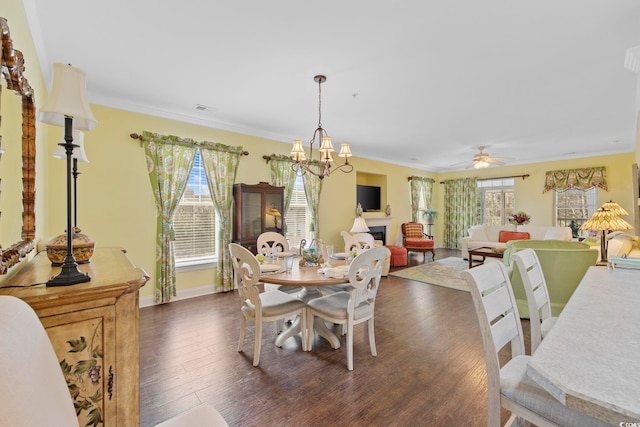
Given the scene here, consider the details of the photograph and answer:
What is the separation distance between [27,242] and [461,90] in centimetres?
407

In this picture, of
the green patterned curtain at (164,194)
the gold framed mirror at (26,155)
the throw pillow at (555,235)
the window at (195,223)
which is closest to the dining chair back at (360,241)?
the window at (195,223)

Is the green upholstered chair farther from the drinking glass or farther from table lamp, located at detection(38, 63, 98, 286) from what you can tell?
table lamp, located at detection(38, 63, 98, 286)

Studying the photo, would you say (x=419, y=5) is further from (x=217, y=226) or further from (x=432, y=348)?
(x=217, y=226)

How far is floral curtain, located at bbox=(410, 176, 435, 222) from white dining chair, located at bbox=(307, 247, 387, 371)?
20.4 feet

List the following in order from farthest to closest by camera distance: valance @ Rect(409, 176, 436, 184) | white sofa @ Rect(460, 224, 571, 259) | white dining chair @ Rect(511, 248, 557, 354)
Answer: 1. valance @ Rect(409, 176, 436, 184)
2. white sofa @ Rect(460, 224, 571, 259)
3. white dining chair @ Rect(511, 248, 557, 354)

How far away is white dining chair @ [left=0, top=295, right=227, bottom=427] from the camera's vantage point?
0.55 m

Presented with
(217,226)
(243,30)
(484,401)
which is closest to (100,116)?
(217,226)

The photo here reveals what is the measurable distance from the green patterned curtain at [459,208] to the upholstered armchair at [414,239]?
1653 mm

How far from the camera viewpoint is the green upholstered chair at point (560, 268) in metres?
3.05

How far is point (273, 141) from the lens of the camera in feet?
16.8

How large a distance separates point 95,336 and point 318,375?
1662mm

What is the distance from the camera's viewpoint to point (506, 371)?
1.27 metres

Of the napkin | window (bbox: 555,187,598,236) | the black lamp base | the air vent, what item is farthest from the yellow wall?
window (bbox: 555,187,598,236)

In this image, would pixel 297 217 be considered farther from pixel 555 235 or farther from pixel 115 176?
pixel 555 235
